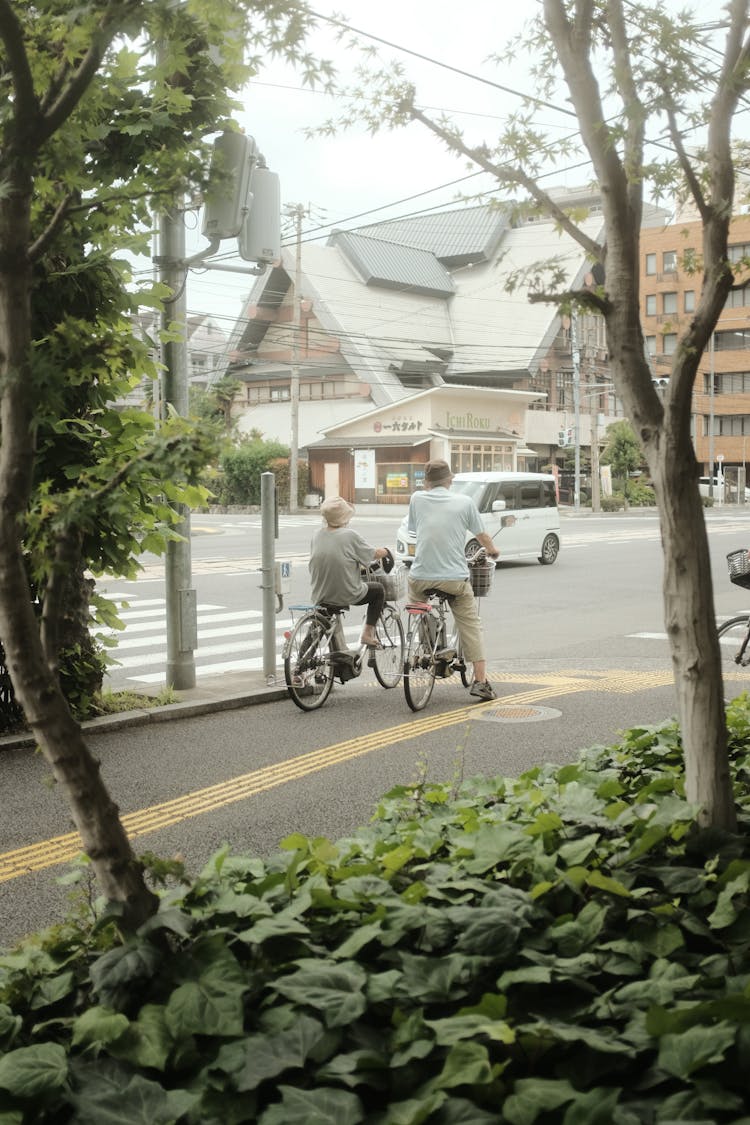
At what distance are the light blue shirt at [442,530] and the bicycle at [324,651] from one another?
0.51 meters

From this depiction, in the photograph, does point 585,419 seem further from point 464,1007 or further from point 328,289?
point 464,1007

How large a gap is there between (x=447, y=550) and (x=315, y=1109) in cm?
721

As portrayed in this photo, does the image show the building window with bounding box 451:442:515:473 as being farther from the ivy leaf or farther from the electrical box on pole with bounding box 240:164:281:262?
the ivy leaf

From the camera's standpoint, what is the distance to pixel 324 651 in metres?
9.36

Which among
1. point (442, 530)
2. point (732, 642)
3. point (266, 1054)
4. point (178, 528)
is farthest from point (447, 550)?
point (266, 1054)

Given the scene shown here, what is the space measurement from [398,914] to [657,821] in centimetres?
111

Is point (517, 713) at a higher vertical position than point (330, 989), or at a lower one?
lower

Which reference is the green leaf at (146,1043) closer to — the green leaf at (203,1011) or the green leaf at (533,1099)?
the green leaf at (203,1011)

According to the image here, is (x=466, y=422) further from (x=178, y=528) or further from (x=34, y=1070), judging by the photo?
(x=34, y=1070)

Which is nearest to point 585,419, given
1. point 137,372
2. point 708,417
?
point 708,417

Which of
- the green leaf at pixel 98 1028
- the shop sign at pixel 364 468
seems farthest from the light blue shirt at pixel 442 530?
the shop sign at pixel 364 468

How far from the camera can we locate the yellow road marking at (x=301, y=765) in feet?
18.4

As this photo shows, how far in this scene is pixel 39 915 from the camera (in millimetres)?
4672

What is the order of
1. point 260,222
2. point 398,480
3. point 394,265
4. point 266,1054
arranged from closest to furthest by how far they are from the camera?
1. point 266,1054
2. point 260,222
3. point 398,480
4. point 394,265
